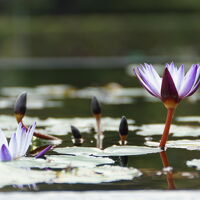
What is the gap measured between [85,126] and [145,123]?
25 cm

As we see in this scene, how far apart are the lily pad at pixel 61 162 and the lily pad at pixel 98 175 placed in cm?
6

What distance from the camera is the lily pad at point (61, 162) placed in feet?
4.39

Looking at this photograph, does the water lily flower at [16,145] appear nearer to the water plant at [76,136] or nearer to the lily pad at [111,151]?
the lily pad at [111,151]

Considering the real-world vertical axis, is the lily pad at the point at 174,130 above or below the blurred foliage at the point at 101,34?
below

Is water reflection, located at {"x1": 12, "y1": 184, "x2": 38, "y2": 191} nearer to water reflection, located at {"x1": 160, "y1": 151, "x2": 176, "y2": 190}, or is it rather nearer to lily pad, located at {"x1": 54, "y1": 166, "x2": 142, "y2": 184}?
lily pad, located at {"x1": 54, "y1": 166, "x2": 142, "y2": 184}

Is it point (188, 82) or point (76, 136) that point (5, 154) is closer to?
point (188, 82)

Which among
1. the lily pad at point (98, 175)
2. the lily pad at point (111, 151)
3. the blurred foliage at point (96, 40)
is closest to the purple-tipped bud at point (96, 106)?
the lily pad at point (111, 151)

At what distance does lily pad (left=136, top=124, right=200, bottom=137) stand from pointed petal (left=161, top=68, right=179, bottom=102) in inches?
19.0

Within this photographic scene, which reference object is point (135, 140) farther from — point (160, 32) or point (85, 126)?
point (160, 32)

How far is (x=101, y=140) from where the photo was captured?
1.93 meters

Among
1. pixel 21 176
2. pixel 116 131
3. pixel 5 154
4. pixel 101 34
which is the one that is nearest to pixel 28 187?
pixel 21 176

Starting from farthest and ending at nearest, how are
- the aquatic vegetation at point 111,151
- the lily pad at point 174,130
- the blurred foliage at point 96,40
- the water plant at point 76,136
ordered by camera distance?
the blurred foliage at point 96,40 → the lily pad at point 174,130 → the water plant at point 76,136 → the aquatic vegetation at point 111,151

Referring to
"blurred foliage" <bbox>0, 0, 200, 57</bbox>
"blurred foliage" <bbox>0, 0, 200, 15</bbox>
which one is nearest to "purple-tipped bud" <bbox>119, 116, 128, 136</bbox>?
"blurred foliage" <bbox>0, 0, 200, 57</bbox>

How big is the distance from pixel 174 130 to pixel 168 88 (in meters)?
0.66
